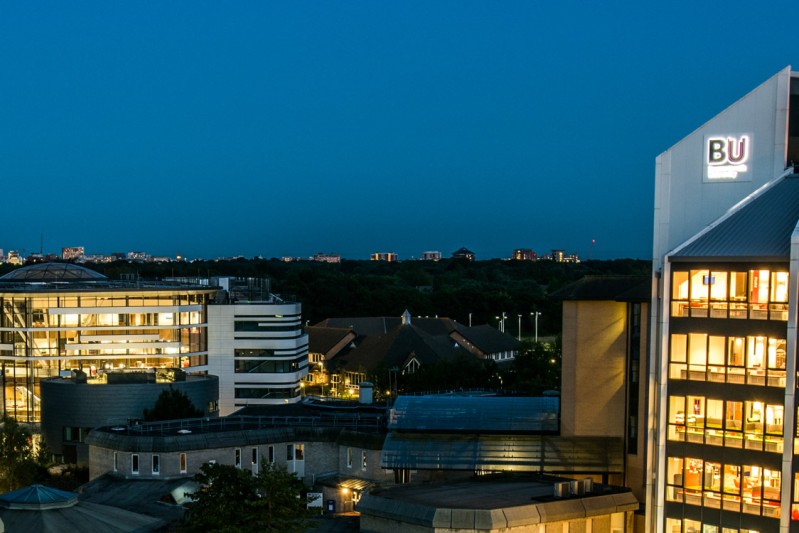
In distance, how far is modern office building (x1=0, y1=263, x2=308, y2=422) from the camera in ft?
304

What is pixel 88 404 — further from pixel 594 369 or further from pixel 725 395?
pixel 725 395

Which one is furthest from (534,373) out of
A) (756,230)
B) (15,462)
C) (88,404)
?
(756,230)

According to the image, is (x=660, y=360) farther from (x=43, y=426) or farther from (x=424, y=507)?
(x=43, y=426)

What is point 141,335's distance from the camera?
314 feet

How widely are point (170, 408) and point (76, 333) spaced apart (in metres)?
27.9

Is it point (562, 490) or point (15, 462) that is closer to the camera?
point (562, 490)

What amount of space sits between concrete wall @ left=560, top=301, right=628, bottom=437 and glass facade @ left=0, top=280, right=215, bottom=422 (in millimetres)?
50925

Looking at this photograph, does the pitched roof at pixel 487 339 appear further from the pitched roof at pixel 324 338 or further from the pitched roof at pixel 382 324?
the pitched roof at pixel 324 338

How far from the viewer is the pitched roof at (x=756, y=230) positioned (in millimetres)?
40344

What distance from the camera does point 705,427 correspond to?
4150 cm

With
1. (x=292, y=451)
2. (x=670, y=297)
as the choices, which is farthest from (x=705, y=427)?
(x=292, y=451)

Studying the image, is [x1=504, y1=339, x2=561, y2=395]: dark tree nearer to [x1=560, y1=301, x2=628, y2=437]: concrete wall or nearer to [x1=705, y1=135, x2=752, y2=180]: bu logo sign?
[x1=560, y1=301, x2=628, y2=437]: concrete wall

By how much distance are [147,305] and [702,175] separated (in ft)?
206

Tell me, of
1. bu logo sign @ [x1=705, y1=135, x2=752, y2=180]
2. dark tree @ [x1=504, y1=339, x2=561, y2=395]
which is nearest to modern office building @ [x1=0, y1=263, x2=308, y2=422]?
dark tree @ [x1=504, y1=339, x2=561, y2=395]
